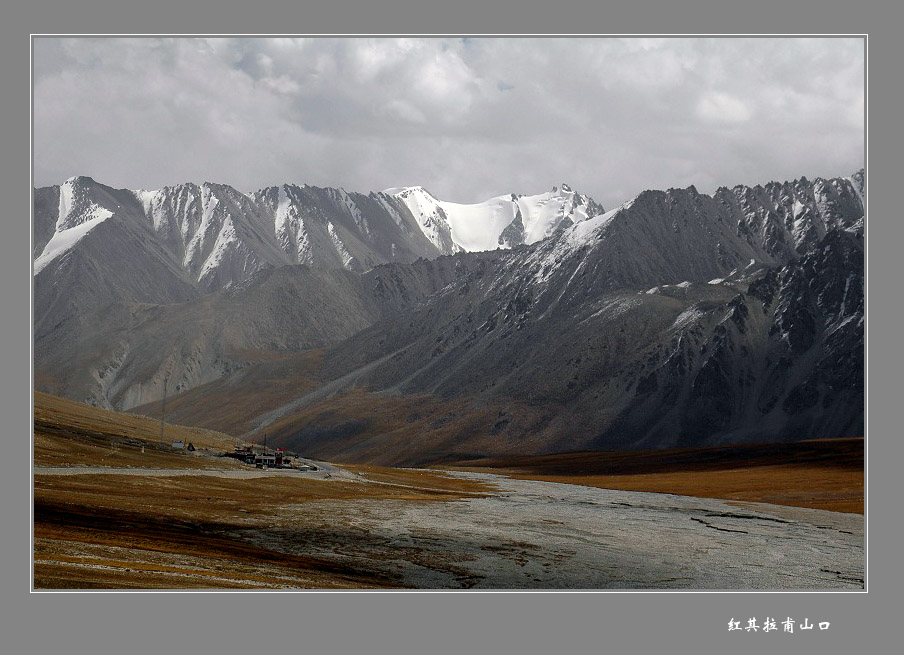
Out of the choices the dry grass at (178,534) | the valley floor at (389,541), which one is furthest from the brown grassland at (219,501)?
the valley floor at (389,541)

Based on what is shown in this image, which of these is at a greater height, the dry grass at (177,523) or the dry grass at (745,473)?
the dry grass at (177,523)

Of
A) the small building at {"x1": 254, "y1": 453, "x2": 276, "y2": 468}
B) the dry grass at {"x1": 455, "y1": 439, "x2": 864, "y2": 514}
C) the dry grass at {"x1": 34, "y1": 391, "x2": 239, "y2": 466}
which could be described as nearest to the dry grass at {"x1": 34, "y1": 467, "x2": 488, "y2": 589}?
the dry grass at {"x1": 34, "y1": 391, "x2": 239, "y2": 466}

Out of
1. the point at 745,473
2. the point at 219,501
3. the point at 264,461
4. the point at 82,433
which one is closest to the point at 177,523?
the point at 219,501

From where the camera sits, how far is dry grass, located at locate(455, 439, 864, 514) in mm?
123250

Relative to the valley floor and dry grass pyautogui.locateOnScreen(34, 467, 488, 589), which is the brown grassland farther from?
the valley floor

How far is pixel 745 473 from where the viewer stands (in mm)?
156750

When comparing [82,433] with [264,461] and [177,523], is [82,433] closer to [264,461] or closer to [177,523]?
[264,461]

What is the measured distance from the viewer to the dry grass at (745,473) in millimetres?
123250

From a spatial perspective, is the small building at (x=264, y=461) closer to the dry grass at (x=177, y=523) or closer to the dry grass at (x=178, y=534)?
the dry grass at (x=177, y=523)

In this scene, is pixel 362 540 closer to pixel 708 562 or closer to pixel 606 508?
pixel 708 562
